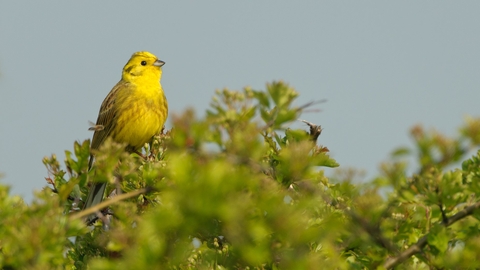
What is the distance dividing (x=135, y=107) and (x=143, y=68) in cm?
64

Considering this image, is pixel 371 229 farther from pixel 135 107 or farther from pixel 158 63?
pixel 158 63

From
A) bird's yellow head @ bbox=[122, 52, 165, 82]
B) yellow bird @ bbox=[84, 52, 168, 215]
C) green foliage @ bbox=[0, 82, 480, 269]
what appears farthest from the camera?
bird's yellow head @ bbox=[122, 52, 165, 82]

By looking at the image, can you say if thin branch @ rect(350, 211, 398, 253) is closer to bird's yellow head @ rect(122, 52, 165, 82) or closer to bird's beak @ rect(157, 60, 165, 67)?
bird's yellow head @ rect(122, 52, 165, 82)

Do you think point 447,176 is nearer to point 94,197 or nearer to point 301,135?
point 301,135

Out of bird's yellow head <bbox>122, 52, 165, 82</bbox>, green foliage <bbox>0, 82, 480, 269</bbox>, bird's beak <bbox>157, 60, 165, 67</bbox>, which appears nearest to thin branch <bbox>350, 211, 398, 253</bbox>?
green foliage <bbox>0, 82, 480, 269</bbox>

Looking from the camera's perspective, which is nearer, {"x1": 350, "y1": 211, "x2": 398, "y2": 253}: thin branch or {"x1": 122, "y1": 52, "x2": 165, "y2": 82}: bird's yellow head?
{"x1": 350, "y1": 211, "x2": 398, "y2": 253}: thin branch

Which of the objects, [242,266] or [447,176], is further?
[242,266]

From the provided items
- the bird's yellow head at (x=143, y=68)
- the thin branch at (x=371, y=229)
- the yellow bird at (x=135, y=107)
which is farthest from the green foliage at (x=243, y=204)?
the bird's yellow head at (x=143, y=68)

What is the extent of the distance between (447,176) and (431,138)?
20cm

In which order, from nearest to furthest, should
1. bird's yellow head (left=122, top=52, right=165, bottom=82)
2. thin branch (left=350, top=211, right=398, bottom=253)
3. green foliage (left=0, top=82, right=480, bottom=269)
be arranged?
green foliage (left=0, top=82, right=480, bottom=269) < thin branch (left=350, top=211, right=398, bottom=253) < bird's yellow head (left=122, top=52, right=165, bottom=82)

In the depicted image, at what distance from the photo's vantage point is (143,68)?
7438mm

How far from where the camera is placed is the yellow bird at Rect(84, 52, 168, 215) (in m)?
6.74

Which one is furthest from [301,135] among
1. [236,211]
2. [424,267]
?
[424,267]

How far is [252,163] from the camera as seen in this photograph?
1.87 meters
